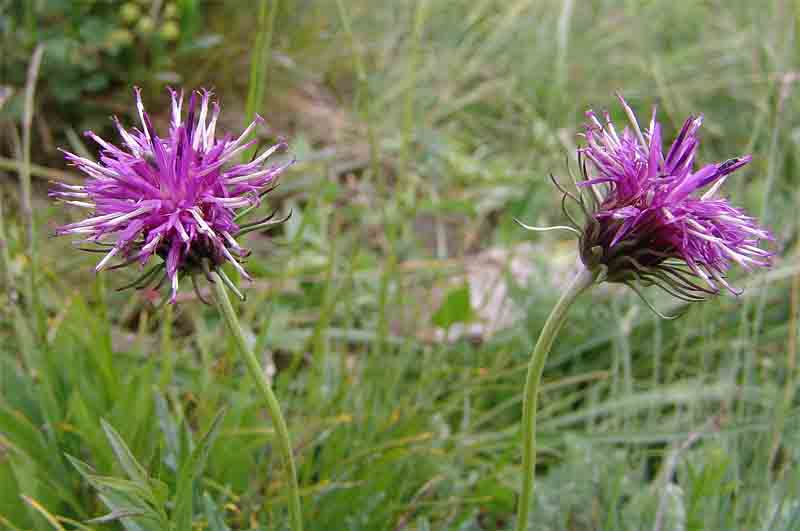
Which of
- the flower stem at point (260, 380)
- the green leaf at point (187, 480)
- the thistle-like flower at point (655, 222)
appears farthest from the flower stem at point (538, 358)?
the green leaf at point (187, 480)

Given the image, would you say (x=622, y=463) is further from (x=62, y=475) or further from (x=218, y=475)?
(x=62, y=475)

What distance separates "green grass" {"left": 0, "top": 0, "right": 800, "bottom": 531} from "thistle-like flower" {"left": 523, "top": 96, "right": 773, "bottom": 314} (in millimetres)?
497

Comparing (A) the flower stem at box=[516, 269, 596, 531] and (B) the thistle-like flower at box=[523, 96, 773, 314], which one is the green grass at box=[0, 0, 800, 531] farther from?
(B) the thistle-like flower at box=[523, 96, 773, 314]

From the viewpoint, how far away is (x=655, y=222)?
89 centimetres

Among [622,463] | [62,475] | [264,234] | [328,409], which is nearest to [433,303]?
[264,234]

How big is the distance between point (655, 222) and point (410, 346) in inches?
42.9

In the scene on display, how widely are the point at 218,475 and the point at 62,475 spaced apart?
0.86 ft

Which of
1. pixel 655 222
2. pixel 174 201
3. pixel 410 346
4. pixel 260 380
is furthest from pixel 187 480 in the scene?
pixel 410 346

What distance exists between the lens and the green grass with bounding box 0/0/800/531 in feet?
4.64

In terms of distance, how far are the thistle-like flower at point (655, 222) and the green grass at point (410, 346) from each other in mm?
497

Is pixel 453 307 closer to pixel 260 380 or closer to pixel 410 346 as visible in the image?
pixel 410 346

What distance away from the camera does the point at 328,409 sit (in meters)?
1.68

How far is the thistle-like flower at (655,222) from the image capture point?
0.89 metres

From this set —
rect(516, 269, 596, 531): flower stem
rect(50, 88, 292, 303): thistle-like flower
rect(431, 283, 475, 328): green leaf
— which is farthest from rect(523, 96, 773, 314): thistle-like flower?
rect(431, 283, 475, 328): green leaf
